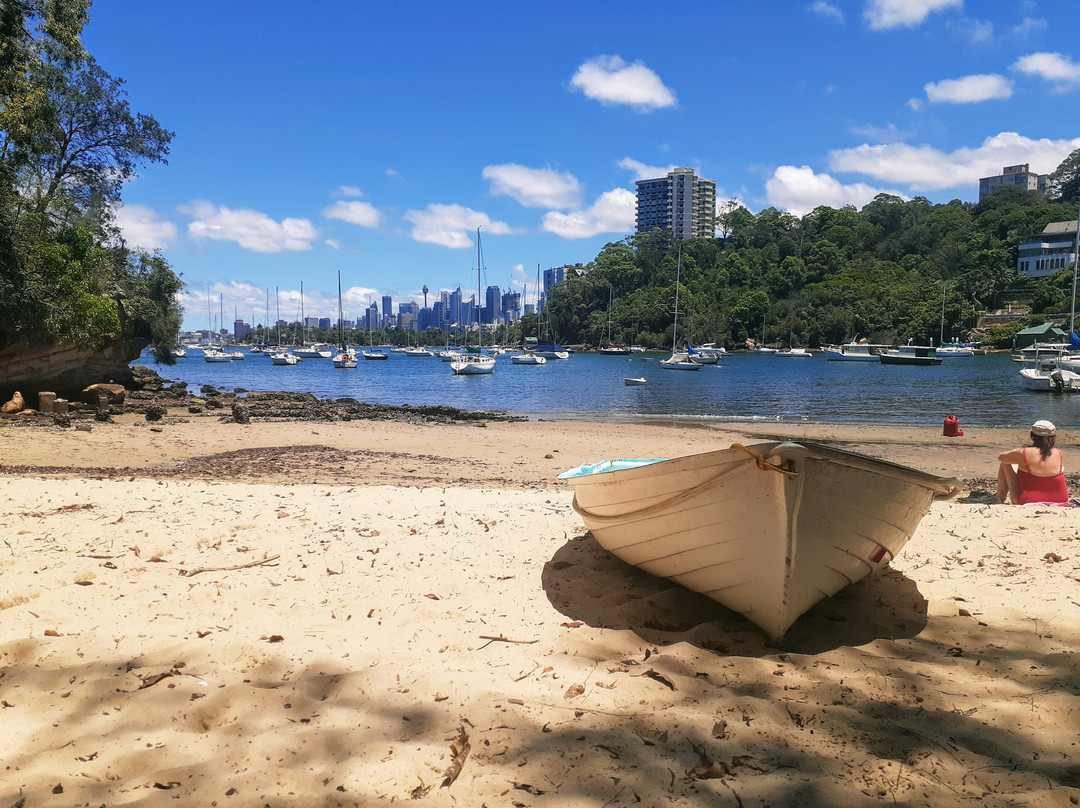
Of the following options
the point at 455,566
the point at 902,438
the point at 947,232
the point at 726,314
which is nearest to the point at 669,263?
the point at 726,314

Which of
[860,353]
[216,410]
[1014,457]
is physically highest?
[860,353]

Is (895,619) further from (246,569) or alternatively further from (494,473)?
(494,473)

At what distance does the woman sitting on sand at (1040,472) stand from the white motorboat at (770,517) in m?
3.73

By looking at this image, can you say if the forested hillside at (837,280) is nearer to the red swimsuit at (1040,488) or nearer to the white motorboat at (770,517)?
the red swimsuit at (1040,488)

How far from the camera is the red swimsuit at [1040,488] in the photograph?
691 cm

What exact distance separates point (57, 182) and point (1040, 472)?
27.4 m

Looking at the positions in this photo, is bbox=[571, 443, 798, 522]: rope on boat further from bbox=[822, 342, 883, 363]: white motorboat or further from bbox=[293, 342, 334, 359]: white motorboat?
bbox=[293, 342, 334, 359]: white motorboat

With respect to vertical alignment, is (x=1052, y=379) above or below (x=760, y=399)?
above

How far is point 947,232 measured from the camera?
135 meters

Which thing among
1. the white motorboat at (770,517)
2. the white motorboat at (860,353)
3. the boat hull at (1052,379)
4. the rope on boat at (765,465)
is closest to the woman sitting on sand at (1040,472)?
the white motorboat at (770,517)

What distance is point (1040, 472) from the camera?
6.95 m

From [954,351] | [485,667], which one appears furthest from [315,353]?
[485,667]

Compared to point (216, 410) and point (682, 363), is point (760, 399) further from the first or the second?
point (682, 363)

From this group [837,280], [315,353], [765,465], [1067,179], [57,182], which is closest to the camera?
[765,465]
